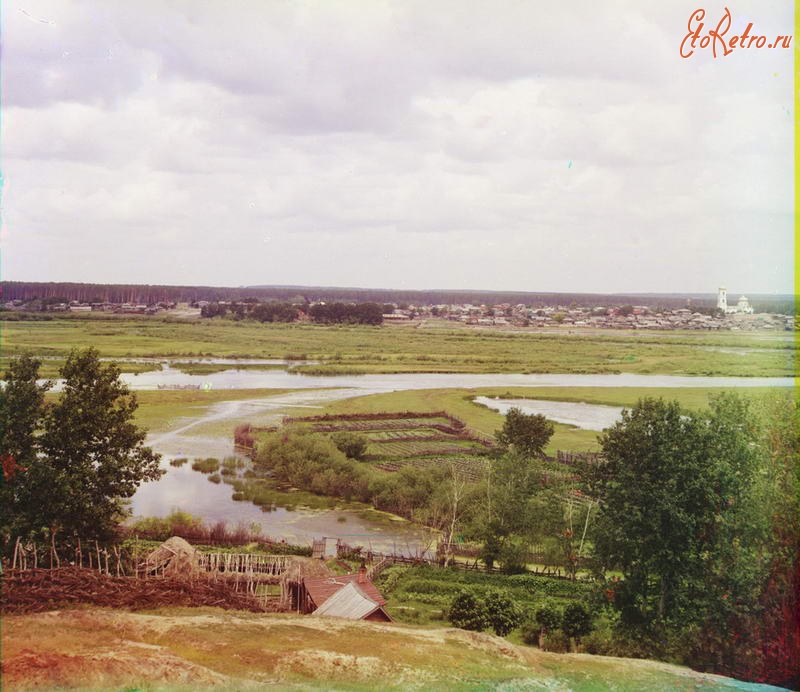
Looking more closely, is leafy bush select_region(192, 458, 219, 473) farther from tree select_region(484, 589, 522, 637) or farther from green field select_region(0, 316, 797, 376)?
tree select_region(484, 589, 522, 637)

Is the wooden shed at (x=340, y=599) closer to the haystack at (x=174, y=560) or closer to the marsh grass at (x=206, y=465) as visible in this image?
the haystack at (x=174, y=560)

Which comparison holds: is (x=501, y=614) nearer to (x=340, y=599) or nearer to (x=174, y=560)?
(x=340, y=599)

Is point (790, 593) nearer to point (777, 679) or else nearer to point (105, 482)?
point (777, 679)

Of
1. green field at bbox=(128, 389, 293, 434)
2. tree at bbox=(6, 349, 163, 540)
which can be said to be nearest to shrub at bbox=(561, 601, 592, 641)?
tree at bbox=(6, 349, 163, 540)

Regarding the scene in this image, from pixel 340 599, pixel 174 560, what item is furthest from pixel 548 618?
pixel 174 560

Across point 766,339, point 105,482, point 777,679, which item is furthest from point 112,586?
point 766,339
